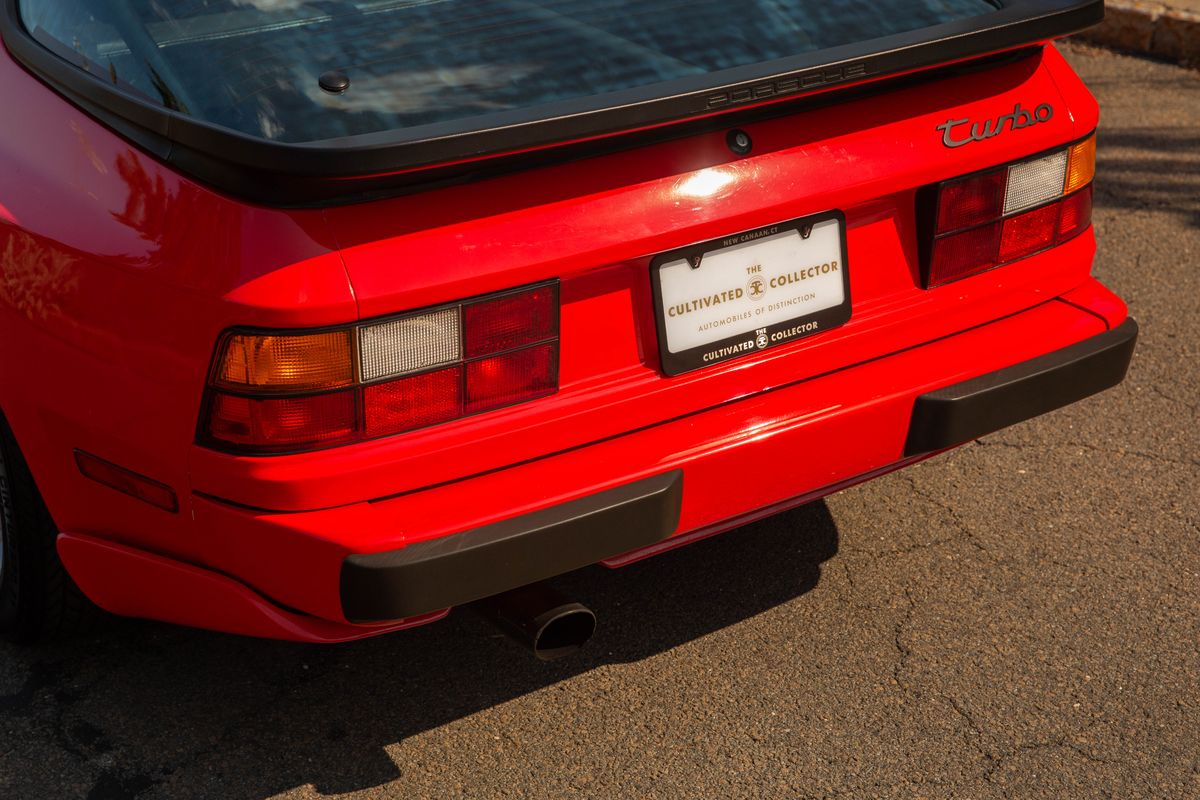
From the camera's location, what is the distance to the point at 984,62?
2697 mm

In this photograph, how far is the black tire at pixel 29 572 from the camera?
2.81 meters

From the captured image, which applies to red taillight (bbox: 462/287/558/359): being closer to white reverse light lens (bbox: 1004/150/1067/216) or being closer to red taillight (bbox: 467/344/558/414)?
red taillight (bbox: 467/344/558/414)

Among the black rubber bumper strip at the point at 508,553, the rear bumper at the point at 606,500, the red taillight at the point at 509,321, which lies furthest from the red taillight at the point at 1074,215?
the red taillight at the point at 509,321

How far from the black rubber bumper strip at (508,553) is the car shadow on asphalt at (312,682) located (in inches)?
24.4

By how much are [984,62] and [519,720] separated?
1669mm

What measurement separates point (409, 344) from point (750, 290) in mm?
685

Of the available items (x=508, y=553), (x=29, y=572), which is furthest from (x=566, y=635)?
(x=29, y=572)

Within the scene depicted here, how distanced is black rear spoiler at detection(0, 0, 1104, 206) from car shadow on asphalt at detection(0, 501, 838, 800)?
1.20m

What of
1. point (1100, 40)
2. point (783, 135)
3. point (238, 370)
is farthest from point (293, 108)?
point (1100, 40)

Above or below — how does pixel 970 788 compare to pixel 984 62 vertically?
below

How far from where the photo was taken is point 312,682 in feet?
9.67

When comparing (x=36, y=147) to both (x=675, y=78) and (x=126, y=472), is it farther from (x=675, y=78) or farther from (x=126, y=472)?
(x=675, y=78)

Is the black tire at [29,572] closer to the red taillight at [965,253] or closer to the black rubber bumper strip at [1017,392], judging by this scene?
the black rubber bumper strip at [1017,392]

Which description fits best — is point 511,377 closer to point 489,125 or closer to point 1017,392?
point 489,125
